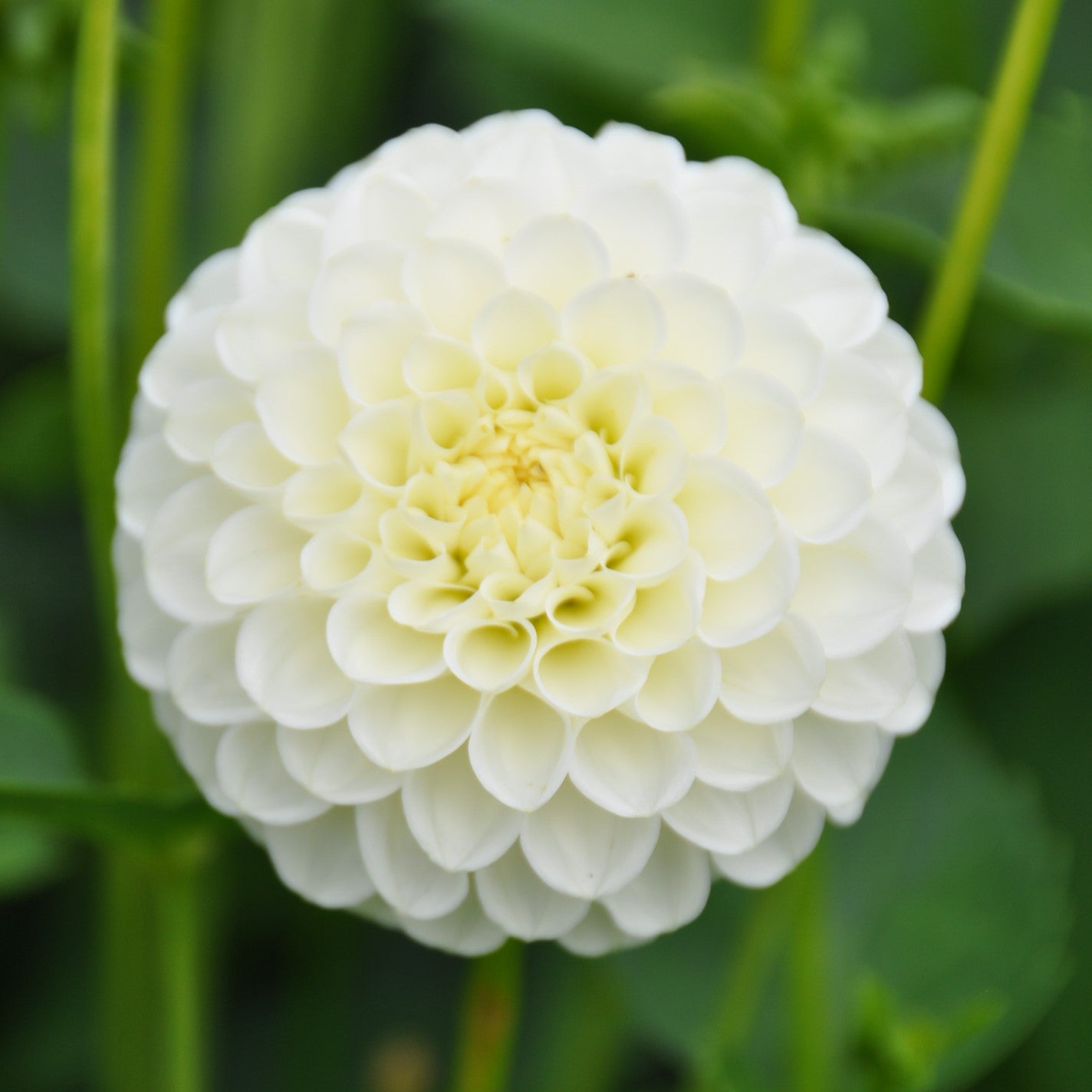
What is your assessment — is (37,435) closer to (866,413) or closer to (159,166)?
(159,166)

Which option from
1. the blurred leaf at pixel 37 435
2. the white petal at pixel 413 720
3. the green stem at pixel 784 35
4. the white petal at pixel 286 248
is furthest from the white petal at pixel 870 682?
the blurred leaf at pixel 37 435

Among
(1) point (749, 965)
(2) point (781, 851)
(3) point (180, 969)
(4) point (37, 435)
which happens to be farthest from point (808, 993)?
(4) point (37, 435)

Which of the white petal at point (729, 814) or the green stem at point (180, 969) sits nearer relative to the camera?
the white petal at point (729, 814)

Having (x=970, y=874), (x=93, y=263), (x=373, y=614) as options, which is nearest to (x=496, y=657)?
(x=373, y=614)

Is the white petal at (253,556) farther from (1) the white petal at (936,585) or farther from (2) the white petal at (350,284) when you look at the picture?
(1) the white petal at (936,585)

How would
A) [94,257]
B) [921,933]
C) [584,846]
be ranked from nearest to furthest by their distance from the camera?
1. [584,846]
2. [94,257]
3. [921,933]

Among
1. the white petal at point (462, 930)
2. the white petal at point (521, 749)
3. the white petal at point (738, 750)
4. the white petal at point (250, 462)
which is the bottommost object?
the white petal at point (462, 930)
